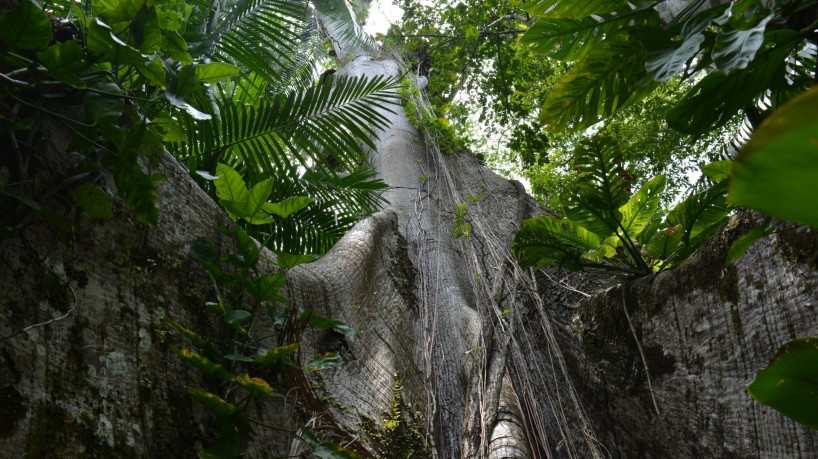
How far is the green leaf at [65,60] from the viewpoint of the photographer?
50.3 inches

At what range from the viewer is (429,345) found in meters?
2.58

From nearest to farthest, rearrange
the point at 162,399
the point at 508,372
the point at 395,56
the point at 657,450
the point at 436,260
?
the point at 162,399 < the point at 657,450 < the point at 508,372 < the point at 436,260 < the point at 395,56

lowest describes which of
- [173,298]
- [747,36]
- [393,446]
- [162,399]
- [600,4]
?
[393,446]

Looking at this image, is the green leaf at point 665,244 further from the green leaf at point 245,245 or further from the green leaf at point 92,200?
the green leaf at point 92,200

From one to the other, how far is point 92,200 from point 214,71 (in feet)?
1.58

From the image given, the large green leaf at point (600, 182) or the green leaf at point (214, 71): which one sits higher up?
the large green leaf at point (600, 182)

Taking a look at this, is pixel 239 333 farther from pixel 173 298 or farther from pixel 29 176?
pixel 29 176

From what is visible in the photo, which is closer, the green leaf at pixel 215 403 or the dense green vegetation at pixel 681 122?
the dense green vegetation at pixel 681 122

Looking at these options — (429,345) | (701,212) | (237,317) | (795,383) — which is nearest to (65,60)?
(237,317)

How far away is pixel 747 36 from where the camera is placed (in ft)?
4.11

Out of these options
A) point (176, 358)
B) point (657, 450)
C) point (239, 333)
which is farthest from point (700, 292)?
point (176, 358)

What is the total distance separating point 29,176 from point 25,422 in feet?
1.76

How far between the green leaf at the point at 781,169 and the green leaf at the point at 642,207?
6.92ft

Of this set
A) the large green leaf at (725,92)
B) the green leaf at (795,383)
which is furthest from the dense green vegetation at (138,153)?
the large green leaf at (725,92)
